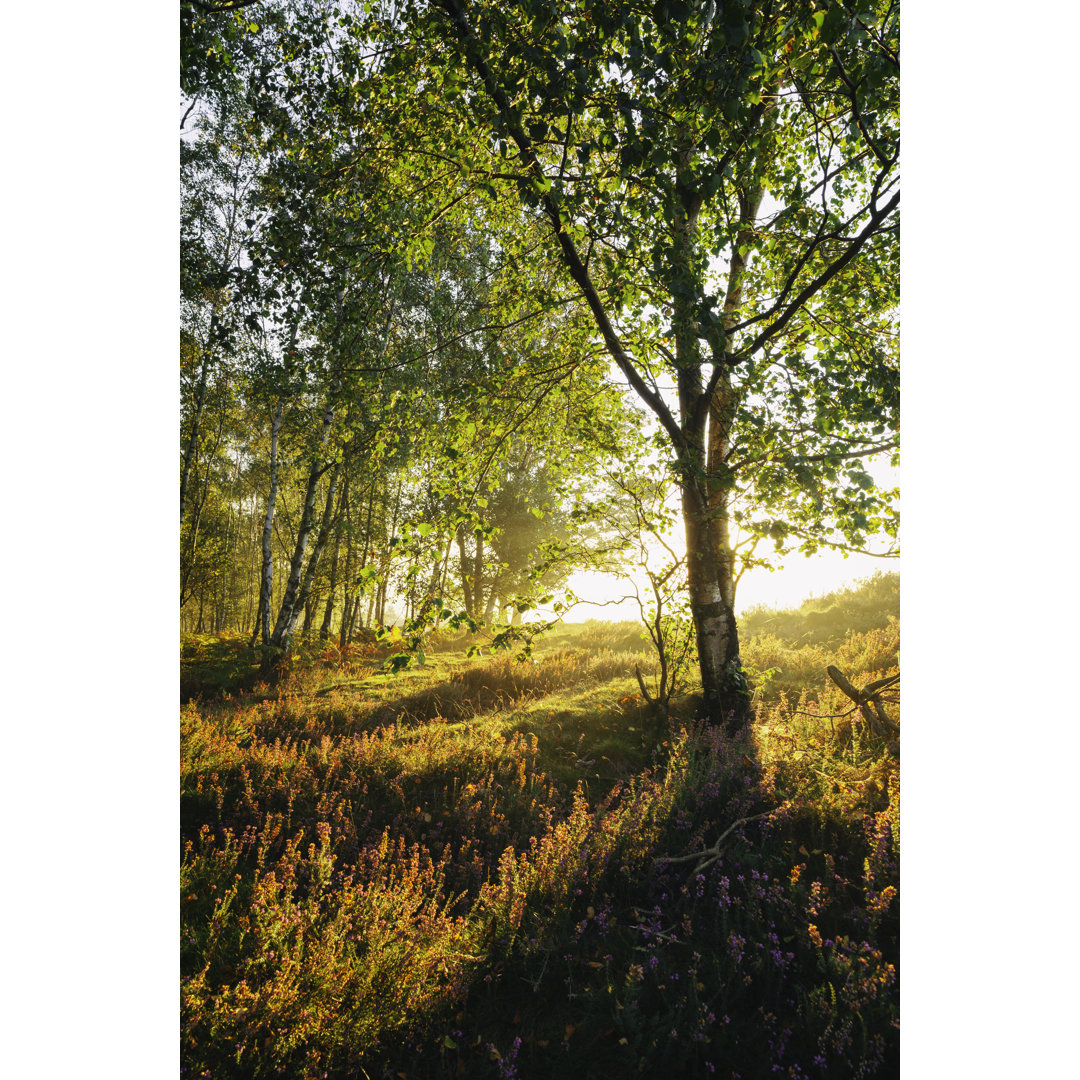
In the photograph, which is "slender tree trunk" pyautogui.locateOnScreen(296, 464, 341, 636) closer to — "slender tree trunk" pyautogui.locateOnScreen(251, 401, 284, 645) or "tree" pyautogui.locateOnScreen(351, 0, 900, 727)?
"slender tree trunk" pyautogui.locateOnScreen(251, 401, 284, 645)

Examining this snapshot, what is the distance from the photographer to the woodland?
74.4 inches

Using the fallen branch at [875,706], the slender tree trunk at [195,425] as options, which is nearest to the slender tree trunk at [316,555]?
the slender tree trunk at [195,425]

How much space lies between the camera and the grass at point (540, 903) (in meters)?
1.81

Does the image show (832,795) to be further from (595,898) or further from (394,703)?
(394,703)

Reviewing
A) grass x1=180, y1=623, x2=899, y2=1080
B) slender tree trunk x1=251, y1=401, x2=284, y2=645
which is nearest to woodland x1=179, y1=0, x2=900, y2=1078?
grass x1=180, y1=623, x2=899, y2=1080

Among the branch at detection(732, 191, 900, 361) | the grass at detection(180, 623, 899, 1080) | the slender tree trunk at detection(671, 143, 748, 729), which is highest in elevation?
the branch at detection(732, 191, 900, 361)

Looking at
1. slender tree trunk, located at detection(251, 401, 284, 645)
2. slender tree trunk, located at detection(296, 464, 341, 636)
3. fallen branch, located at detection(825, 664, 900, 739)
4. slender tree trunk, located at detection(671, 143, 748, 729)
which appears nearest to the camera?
fallen branch, located at detection(825, 664, 900, 739)

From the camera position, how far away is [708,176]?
1.94 m

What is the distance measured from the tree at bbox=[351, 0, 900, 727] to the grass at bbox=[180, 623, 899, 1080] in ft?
5.02

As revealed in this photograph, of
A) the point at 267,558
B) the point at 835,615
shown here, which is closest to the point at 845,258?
the point at 267,558

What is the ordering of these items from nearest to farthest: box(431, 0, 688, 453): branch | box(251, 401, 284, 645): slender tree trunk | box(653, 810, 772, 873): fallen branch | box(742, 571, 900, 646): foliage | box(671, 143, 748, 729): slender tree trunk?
box(431, 0, 688, 453): branch, box(653, 810, 772, 873): fallen branch, box(671, 143, 748, 729): slender tree trunk, box(251, 401, 284, 645): slender tree trunk, box(742, 571, 900, 646): foliage
